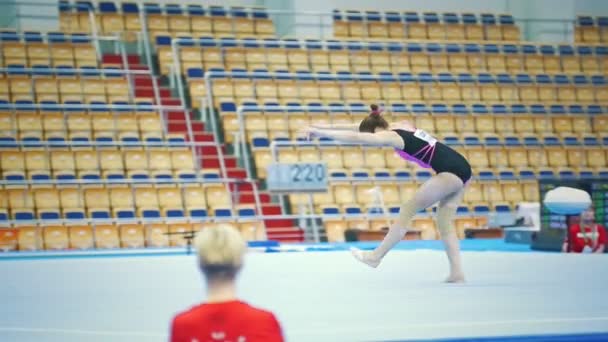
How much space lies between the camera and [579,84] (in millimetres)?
20234

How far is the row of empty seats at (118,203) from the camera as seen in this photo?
14648 mm

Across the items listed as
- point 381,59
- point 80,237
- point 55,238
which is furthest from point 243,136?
point 381,59

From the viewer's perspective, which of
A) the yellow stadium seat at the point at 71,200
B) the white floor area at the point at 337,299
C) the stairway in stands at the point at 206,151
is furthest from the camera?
the stairway in stands at the point at 206,151

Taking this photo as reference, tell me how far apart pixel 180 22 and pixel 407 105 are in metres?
5.13

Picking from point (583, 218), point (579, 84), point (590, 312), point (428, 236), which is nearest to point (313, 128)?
point (590, 312)

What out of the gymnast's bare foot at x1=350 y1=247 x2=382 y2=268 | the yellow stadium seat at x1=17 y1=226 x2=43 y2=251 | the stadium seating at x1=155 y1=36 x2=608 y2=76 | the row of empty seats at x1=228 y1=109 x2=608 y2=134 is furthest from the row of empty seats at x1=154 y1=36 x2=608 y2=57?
the gymnast's bare foot at x1=350 y1=247 x2=382 y2=268

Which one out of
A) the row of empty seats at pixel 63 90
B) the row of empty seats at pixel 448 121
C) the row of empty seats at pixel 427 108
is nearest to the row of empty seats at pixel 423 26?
the row of empty seats at pixel 427 108

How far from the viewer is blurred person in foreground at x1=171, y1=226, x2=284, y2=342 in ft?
6.40

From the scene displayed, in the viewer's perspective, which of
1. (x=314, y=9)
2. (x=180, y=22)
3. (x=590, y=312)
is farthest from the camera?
(x=314, y=9)

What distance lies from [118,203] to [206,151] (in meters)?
2.81

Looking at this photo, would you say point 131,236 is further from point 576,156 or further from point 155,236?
point 576,156

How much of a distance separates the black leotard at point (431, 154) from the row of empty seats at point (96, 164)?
10082 mm

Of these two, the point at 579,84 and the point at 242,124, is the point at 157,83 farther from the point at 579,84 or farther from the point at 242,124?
the point at 579,84

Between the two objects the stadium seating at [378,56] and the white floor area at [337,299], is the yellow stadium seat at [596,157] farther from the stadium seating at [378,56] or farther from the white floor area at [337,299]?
the white floor area at [337,299]
